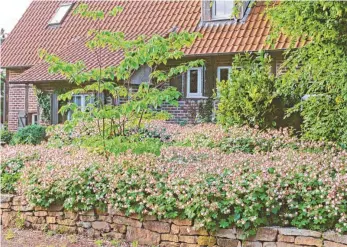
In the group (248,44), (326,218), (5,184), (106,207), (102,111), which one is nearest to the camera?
(326,218)

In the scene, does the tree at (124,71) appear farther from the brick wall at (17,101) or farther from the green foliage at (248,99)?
the brick wall at (17,101)

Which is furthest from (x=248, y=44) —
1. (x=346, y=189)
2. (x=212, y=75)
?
(x=346, y=189)

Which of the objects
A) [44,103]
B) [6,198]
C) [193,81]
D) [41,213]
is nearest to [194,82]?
[193,81]

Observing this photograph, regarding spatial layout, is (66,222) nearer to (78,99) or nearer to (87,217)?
(87,217)

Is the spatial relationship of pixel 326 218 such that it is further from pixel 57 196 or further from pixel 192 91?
pixel 192 91

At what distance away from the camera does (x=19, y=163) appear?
9.42 m

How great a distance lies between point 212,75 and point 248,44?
1666 mm

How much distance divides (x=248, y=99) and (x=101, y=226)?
5.31 meters

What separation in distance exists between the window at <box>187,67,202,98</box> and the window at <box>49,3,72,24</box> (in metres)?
7.00

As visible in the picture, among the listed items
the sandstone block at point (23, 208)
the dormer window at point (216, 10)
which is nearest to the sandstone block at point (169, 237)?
the sandstone block at point (23, 208)

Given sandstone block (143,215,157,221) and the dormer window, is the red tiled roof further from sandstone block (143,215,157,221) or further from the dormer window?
sandstone block (143,215,157,221)

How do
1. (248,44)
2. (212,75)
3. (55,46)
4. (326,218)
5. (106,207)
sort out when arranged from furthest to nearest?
(55,46) → (212,75) → (248,44) → (106,207) → (326,218)

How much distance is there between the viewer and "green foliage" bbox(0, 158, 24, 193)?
8.87 meters

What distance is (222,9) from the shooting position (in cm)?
1750
